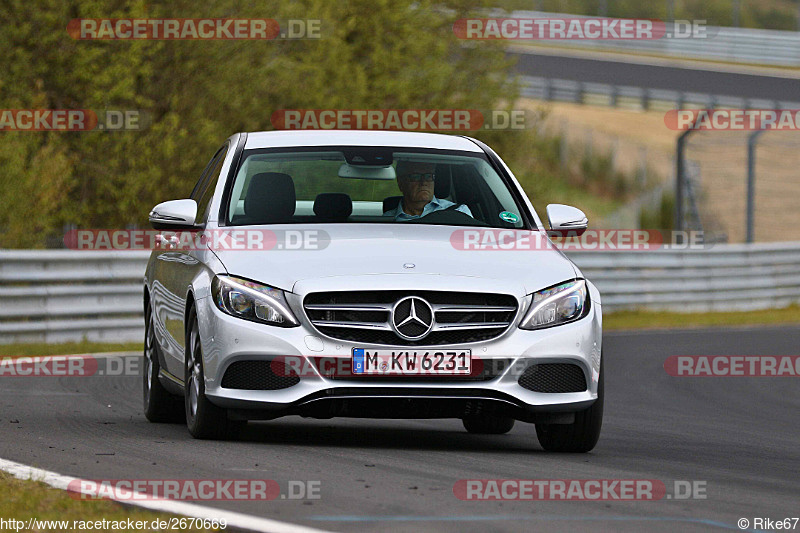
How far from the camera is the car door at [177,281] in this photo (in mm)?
9258

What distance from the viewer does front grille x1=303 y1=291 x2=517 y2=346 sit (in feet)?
27.1

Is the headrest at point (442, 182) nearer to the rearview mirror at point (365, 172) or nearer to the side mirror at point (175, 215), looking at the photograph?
the rearview mirror at point (365, 172)

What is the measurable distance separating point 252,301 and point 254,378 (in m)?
0.38

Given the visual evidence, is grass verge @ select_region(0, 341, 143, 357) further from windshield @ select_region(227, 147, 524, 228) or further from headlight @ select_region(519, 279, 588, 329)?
headlight @ select_region(519, 279, 588, 329)

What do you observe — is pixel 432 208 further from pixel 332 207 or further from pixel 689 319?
pixel 689 319

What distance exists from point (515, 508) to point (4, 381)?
7325mm

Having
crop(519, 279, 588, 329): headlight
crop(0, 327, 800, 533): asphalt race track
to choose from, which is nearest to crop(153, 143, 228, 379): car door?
crop(0, 327, 800, 533): asphalt race track

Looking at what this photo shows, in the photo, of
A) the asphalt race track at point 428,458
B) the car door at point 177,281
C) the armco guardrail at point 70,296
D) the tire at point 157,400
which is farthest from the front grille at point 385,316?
the armco guardrail at point 70,296

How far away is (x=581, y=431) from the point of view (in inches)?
346

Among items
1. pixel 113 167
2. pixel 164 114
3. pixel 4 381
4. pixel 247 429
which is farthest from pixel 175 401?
pixel 164 114

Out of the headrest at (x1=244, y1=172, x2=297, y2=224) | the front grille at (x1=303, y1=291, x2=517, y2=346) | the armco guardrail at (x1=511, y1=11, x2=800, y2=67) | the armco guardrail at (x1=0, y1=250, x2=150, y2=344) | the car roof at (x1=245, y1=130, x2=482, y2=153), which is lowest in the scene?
the armco guardrail at (x1=0, y1=250, x2=150, y2=344)

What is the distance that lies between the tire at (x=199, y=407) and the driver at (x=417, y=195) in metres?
A: 1.43

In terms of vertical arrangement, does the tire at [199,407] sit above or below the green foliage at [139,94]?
below

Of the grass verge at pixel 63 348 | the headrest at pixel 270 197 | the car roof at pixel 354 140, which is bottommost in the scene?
the grass verge at pixel 63 348
